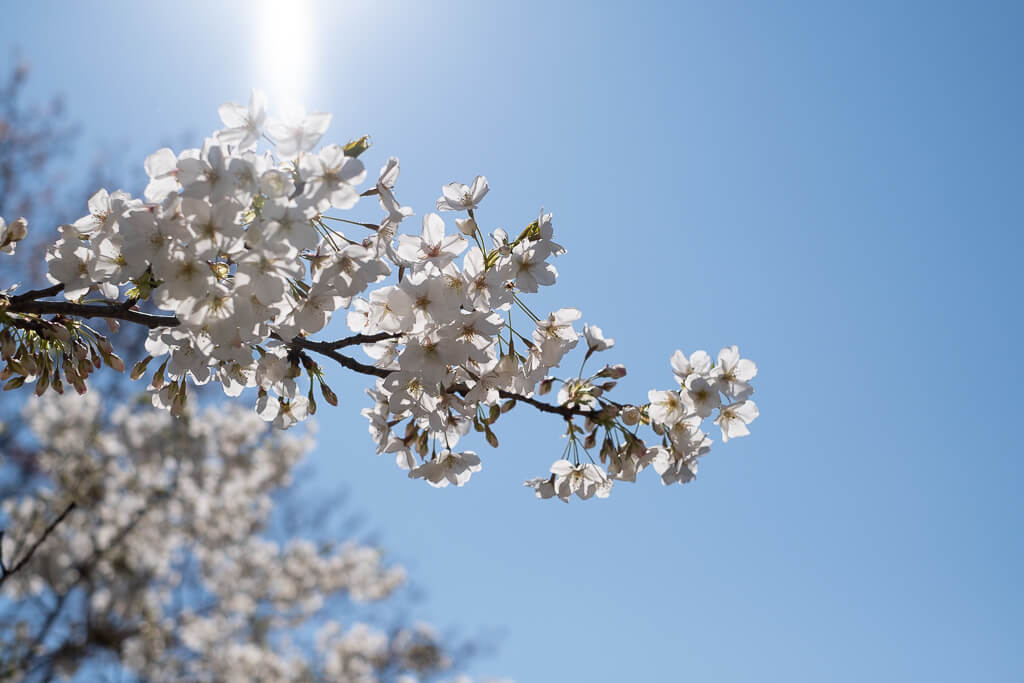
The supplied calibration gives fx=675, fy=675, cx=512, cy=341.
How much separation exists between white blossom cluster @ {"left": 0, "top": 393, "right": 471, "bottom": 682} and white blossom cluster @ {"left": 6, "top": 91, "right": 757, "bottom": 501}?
7.97 meters

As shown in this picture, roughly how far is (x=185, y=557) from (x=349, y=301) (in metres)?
11.9

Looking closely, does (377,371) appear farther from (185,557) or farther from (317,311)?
Result: (185,557)

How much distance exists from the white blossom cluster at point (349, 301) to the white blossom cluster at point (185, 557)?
7.97 m

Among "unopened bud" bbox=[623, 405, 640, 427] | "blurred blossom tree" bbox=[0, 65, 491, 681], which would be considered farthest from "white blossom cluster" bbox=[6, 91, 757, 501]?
"blurred blossom tree" bbox=[0, 65, 491, 681]

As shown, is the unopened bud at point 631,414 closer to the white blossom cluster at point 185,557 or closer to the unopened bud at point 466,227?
the unopened bud at point 466,227

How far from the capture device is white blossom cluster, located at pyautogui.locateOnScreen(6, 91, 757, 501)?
1.34 metres

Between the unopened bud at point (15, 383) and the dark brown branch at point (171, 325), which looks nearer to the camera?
the dark brown branch at point (171, 325)

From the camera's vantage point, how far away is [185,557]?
11.5 metres

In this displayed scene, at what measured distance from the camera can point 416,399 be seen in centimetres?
167

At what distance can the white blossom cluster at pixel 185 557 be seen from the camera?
967cm

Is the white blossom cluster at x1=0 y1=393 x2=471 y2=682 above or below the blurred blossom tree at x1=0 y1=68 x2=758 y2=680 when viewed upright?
above

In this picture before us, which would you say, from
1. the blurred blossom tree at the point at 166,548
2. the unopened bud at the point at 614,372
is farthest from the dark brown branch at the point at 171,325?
the blurred blossom tree at the point at 166,548

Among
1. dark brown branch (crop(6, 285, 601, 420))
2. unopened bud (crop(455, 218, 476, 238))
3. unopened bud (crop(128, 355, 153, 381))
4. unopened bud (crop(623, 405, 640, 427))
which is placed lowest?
unopened bud (crop(623, 405, 640, 427))

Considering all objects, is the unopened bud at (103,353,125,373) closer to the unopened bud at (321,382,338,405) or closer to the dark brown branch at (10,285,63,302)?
the dark brown branch at (10,285,63,302)
